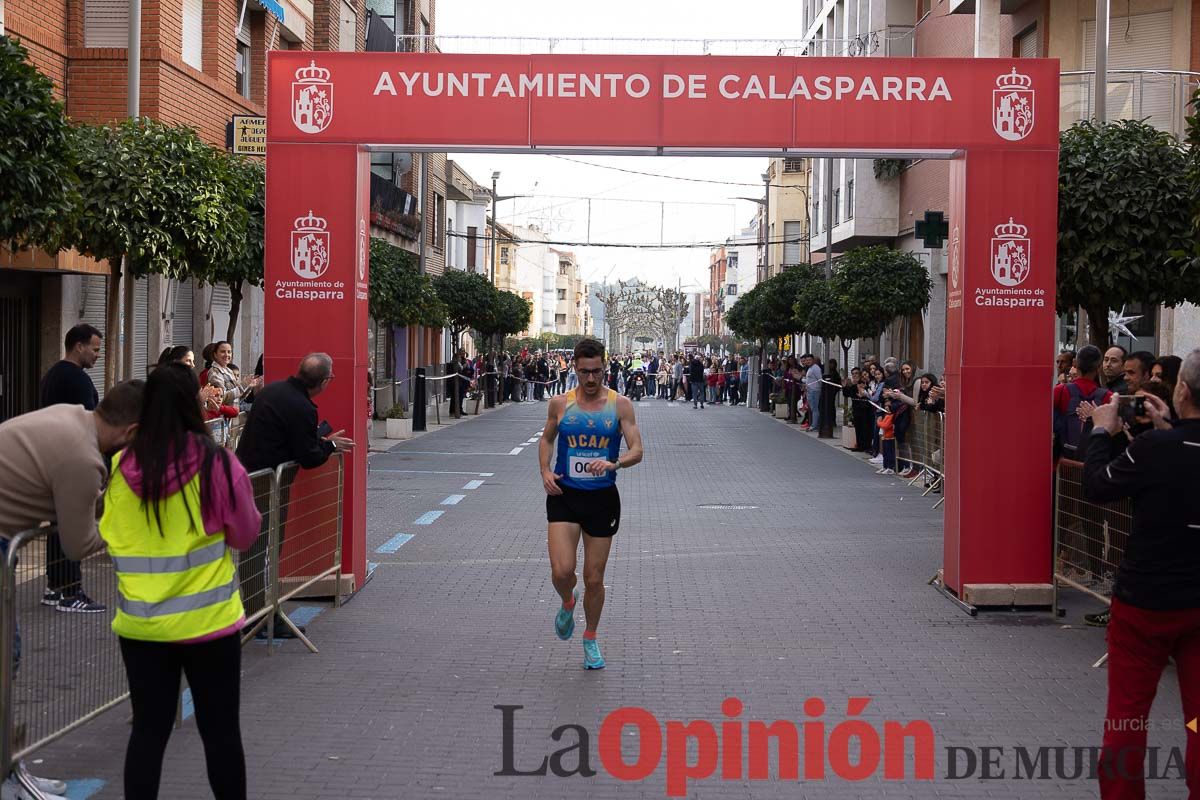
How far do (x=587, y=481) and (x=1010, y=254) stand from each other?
385cm

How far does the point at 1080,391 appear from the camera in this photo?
10719 mm

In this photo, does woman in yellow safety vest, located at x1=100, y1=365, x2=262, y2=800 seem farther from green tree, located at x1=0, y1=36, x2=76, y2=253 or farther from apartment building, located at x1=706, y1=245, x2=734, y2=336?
apartment building, located at x1=706, y1=245, x2=734, y2=336

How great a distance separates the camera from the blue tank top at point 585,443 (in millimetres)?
7887

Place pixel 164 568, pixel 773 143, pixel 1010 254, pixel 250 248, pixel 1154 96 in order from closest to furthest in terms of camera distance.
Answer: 1. pixel 164 568
2. pixel 773 143
3. pixel 1010 254
4. pixel 250 248
5. pixel 1154 96

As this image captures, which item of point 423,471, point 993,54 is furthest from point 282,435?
point 993,54

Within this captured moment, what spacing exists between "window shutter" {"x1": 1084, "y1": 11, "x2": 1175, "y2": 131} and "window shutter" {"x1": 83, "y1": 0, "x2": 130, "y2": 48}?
43.5ft

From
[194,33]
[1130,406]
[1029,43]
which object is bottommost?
[1130,406]

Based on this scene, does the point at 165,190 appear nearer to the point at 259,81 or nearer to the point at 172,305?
the point at 172,305

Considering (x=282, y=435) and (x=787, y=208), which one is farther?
(x=787, y=208)

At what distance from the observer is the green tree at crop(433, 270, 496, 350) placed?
4056 centimetres

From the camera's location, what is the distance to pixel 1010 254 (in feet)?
32.3

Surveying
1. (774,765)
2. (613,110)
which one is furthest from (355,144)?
(774,765)

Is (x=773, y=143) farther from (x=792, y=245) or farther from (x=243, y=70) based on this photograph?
(x=792, y=245)

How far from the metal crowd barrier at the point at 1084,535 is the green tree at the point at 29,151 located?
268 inches
